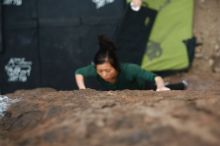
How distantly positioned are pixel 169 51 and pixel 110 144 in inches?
200

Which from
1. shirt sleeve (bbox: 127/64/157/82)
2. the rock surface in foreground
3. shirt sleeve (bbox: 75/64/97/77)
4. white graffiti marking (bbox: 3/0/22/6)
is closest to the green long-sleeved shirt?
shirt sleeve (bbox: 127/64/157/82)

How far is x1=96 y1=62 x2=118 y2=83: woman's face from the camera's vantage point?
13.0ft

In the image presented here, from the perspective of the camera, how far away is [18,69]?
6.18 m

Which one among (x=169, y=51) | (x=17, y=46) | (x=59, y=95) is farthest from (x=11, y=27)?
(x=59, y=95)

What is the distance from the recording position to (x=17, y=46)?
620 cm

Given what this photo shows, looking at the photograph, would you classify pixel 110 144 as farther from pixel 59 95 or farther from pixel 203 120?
pixel 59 95

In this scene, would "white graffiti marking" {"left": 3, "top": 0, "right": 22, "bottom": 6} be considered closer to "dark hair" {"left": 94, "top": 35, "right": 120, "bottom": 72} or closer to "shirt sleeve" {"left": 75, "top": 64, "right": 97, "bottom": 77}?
"shirt sleeve" {"left": 75, "top": 64, "right": 97, "bottom": 77}

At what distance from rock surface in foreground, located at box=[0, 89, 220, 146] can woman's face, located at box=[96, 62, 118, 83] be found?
2.15 metres

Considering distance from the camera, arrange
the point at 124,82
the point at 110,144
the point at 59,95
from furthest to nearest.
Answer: the point at 124,82 → the point at 59,95 → the point at 110,144

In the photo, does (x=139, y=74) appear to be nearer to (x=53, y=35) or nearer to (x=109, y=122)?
(x=53, y=35)

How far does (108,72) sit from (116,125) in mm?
2598

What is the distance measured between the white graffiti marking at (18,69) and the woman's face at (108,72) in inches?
93.3

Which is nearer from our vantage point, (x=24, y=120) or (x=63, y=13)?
(x=24, y=120)

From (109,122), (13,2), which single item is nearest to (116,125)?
(109,122)
